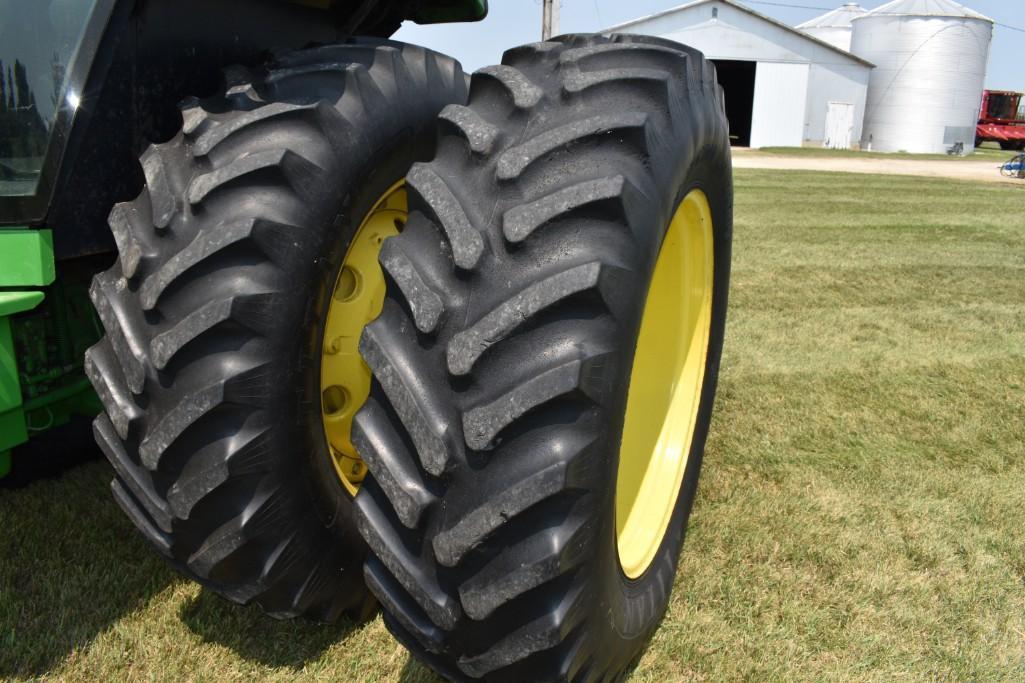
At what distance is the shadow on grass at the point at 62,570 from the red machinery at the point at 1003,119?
40.5 metres

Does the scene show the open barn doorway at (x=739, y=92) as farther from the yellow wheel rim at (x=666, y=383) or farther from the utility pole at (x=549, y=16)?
the yellow wheel rim at (x=666, y=383)

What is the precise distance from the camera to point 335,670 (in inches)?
74.3

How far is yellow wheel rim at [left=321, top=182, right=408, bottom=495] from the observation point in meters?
1.89

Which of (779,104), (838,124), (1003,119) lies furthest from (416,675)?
(1003,119)

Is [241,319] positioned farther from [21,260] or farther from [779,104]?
[779,104]

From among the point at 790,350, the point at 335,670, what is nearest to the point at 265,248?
the point at 335,670

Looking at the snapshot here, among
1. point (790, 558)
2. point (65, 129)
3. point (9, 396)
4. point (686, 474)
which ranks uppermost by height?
point (65, 129)

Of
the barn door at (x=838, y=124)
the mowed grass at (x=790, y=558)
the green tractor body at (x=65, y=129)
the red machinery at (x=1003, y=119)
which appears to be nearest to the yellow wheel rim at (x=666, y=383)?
the mowed grass at (x=790, y=558)

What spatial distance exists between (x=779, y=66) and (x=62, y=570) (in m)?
31.3

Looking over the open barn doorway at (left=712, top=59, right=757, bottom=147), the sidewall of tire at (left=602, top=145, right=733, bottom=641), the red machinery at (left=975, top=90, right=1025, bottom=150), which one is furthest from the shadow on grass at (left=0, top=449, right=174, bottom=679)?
the red machinery at (left=975, top=90, right=1025, bottom=150)

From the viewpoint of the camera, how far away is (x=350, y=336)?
1.91 metres

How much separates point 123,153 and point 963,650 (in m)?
2.18

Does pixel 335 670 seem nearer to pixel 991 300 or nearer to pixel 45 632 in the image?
pixel 45 632

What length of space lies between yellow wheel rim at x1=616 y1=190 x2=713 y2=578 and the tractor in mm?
36
